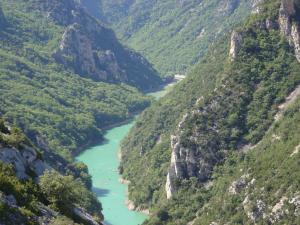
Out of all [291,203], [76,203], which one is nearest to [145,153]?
[291,203]

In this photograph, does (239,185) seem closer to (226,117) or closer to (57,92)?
(226,117)

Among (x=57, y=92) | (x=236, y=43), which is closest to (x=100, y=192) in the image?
(x=236, y=43)

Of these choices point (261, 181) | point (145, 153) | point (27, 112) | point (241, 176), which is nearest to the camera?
point (261, 181)

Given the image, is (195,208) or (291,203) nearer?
(291,203)

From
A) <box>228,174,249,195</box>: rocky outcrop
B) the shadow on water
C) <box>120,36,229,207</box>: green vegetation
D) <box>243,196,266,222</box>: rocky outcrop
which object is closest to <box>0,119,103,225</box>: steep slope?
<box>243,196,266,222</box>: rocky outcrop

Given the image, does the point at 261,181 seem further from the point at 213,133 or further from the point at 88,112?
the point at 88,112

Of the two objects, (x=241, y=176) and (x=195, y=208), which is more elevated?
(x=241, y=176)

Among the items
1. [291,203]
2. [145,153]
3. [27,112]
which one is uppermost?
[291,203]

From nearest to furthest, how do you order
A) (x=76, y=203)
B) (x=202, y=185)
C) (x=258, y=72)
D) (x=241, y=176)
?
(x=76, y=203), (x=241, y=176), (x=202, y=185), (x=258, y=72)
